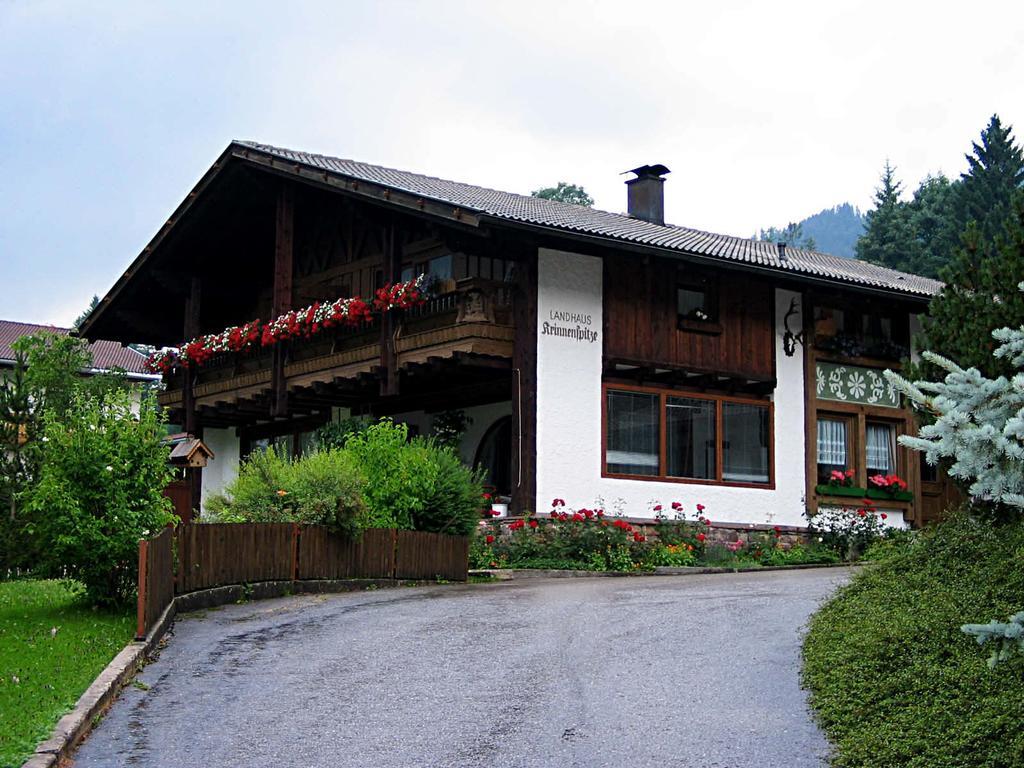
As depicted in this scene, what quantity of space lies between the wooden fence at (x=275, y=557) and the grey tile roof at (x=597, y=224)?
17.1ft

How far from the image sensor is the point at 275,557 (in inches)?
658

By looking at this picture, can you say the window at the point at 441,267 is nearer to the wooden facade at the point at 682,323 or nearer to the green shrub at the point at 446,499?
the wooden facade at the point at 682,323

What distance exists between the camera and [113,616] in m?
13.7

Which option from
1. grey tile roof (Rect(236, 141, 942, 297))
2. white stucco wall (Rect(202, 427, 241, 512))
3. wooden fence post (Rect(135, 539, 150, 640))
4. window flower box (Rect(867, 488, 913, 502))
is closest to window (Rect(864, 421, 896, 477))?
window flower box (Rect(867, 488, 913, 502))

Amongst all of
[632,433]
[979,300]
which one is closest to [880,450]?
[632,433]

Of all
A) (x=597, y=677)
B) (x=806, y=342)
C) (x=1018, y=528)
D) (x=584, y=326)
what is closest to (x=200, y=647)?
(x=597, y=677)

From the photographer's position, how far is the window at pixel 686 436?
77.7ft

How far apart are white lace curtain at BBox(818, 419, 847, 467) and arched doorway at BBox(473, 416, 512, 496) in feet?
19.5

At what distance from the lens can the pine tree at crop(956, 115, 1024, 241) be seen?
197 ft

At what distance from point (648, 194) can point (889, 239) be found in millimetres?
34639

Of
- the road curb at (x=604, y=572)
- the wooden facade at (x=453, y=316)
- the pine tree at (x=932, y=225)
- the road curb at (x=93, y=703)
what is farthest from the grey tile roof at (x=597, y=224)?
the pine tree at (x=932, y=225)

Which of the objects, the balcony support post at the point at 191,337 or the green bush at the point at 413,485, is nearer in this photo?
the green bush at the point at 413,485

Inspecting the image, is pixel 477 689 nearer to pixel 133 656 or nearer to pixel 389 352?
pixel 133 656

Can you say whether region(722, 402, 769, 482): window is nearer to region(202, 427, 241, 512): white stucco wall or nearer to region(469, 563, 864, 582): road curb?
region(469, 563, 864, 582): road curb
